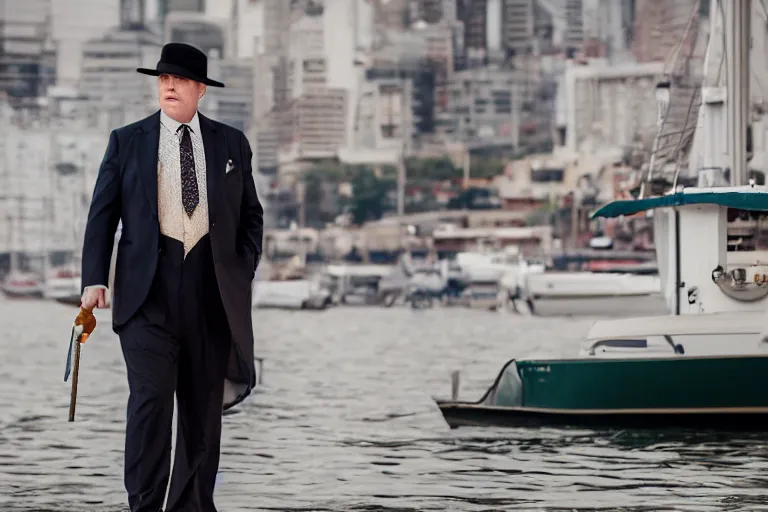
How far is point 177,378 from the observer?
307 inches

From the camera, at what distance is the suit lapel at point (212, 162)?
7.73 metres

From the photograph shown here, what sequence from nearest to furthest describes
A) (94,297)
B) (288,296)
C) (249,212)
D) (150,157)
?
(94,297) → (150,157) → (249,212) → (288,296)

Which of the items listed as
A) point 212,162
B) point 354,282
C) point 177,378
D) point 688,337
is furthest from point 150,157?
point 354,282

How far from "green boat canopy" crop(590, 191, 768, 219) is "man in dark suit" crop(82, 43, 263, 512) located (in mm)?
9401

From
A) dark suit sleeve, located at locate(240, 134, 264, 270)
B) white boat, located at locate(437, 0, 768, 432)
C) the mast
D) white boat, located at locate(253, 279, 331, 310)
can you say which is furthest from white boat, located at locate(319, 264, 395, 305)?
dark suit sleeve, located at locate(240, 134, 264, 270)

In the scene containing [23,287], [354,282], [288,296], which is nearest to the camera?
[288,296]

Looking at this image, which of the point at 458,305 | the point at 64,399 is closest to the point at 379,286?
the point at 458,305

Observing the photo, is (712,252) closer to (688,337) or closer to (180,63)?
(688,337)

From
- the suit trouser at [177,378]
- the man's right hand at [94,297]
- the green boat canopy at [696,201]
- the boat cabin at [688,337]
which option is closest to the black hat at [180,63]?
the suit trouser at [177,378]

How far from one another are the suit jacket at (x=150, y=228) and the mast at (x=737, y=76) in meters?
12.1

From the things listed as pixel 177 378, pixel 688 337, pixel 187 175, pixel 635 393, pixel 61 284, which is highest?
pixel 187 175

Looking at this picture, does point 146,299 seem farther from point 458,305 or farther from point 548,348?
point 458,305

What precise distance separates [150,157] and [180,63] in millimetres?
384

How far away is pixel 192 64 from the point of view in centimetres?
776
